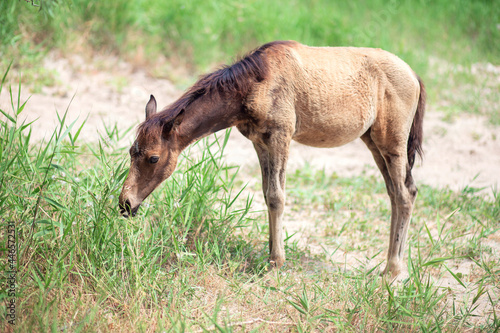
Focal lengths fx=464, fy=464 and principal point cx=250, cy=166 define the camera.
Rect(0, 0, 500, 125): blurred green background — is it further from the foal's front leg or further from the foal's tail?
the foal's front leg

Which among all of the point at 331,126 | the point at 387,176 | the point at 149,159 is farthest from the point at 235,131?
the point at 149,159

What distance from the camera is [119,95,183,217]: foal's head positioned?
3.48 meters

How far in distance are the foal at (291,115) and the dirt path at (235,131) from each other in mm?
2059

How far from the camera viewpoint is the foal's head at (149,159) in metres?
3.48

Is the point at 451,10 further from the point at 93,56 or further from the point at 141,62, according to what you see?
the point at 93,56

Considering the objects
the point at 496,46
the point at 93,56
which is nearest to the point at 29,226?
the point at 93,56

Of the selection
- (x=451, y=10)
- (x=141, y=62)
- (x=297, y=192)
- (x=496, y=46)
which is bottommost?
(x=297, y=192)

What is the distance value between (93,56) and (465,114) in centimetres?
668

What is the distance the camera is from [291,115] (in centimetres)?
377

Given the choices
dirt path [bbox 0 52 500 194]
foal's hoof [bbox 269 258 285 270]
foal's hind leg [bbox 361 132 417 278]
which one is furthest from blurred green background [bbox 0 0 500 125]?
foal's hoof [bbox 269 258 285 270]

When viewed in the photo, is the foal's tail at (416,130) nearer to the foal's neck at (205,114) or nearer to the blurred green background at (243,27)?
the foal's neck at (205,114)

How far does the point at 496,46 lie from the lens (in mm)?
10031

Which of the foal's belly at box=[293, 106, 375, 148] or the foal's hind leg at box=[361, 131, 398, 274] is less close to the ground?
the foal's belly at box=[293, 106, 375, 148]

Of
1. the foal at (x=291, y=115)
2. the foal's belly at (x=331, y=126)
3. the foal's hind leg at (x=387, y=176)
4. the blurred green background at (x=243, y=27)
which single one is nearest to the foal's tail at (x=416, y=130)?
the foal at (x=291, y=115)
